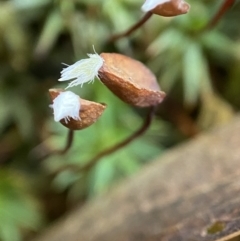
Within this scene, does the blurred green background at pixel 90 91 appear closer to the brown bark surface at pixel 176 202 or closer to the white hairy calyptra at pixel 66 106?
the brown bark surface at pixel 176 202

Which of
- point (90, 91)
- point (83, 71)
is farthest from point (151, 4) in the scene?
point (90, 91)

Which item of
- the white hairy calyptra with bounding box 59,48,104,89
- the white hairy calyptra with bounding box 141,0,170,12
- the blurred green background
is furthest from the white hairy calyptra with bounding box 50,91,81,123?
the blurred green background

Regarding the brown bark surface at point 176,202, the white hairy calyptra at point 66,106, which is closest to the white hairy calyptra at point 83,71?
the white hairy calyptra at point 66,106

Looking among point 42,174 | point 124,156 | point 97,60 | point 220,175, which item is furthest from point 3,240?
point 97,60

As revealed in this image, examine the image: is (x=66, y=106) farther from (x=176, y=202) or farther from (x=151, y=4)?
(x=176, y=202)

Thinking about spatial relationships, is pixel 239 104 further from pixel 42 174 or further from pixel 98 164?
pixel 42 174
